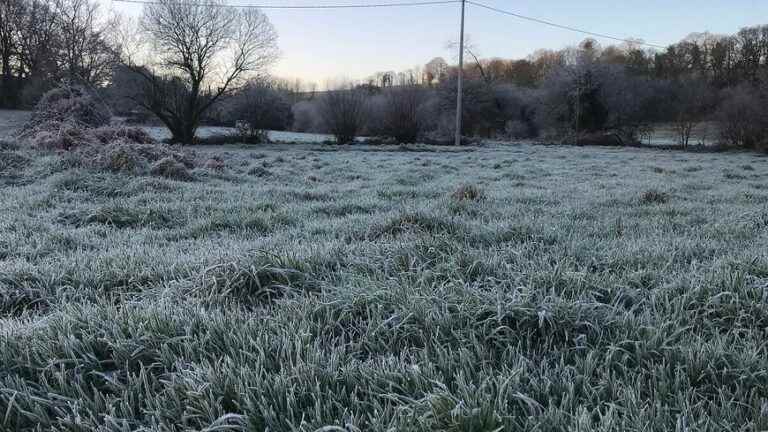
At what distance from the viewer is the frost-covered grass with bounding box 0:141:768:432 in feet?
4.51

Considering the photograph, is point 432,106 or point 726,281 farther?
point 432,106

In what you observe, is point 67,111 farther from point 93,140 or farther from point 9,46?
point 9,46

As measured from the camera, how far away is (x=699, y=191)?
23.1 feet

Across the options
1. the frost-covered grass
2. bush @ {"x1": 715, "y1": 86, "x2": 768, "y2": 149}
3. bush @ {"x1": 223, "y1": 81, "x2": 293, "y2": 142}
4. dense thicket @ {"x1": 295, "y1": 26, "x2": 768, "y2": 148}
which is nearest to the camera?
the frost-covered grass

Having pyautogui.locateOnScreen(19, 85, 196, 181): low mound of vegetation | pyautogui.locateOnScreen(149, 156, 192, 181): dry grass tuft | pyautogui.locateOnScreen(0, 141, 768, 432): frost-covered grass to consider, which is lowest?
pyautogui.locateOnScreen(0, 141, 768, 432): frost-covered grass

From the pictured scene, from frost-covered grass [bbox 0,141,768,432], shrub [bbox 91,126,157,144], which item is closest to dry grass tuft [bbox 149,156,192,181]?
shrub [bbox 91,126,157,144]

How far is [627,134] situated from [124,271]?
3116 cm

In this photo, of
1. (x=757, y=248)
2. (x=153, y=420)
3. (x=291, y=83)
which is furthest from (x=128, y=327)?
(x=291, y=83)

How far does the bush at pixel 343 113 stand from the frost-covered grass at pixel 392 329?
23.6 meters

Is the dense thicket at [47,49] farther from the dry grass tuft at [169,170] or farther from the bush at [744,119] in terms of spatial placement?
the bush at [744,119]

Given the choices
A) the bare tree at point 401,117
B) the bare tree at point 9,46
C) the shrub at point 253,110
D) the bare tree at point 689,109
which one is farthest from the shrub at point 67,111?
the bare tree at point 689,109

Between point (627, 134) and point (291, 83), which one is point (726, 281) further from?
point (291, 83)

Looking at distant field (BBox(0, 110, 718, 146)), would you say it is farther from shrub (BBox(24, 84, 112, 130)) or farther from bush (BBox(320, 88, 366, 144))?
shrub (BBox(24, 84, 112, 130))

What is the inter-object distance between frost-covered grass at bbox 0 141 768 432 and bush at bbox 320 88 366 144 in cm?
2360
